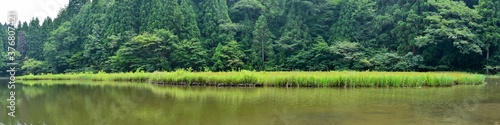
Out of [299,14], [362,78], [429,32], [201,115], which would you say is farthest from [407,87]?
[299,14]

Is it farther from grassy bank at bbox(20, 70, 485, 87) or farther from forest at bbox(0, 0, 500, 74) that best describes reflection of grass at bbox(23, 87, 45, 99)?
forest at bbox(0, 0, 500, 74)

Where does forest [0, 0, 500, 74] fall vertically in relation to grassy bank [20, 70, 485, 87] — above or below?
above

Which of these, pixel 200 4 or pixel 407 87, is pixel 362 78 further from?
pixel 200 4

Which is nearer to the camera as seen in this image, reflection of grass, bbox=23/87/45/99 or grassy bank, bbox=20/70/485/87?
reflection of grass, bbox=23/87/45/99

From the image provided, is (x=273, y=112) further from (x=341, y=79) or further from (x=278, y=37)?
(x=278, y=37)

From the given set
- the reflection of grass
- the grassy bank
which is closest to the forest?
the grassy bank

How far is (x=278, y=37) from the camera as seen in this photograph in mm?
34562

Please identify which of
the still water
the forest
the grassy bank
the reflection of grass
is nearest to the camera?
the still water

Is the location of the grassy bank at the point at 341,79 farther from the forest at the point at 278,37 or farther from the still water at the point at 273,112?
the forest at the point at 278,37

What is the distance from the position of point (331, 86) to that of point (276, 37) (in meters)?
19.3

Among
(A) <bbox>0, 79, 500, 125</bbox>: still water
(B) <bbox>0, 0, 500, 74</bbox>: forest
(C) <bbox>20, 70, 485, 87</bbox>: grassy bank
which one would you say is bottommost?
(A) <bbox>0, 79, 500, 125</bbox>: still water

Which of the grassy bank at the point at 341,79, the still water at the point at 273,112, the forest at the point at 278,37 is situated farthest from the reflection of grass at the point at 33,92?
the forest at the point at 278,37

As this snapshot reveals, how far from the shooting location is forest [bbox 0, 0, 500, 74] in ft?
88.7

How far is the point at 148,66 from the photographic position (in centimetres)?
3198
